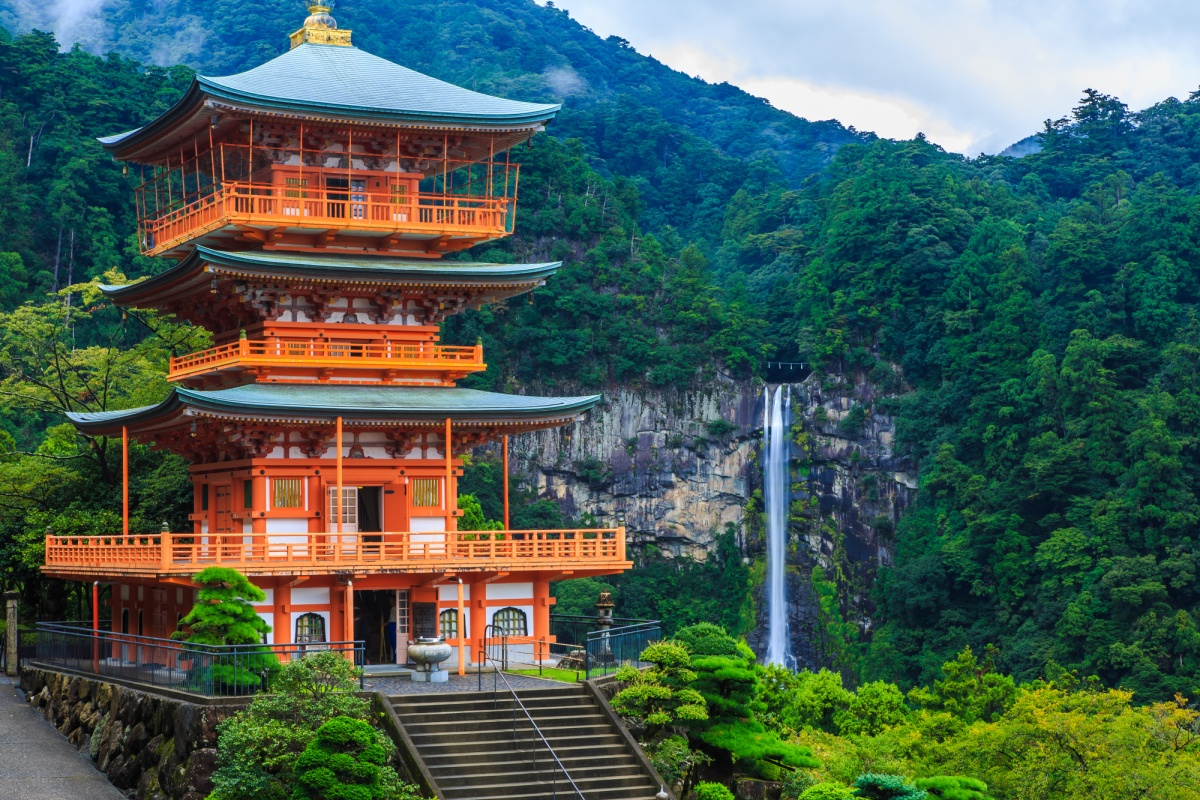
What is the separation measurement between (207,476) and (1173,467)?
149 feet

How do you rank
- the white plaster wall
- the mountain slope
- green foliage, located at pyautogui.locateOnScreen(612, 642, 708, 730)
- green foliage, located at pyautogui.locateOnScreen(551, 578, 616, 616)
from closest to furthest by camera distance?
green foliage, located at pyautogui.locateOnScreen(612, 642, 708, 730), the white plaster wall, green foliage, located at pyautogui.locateOnScreen(551, 578, 616, 616), the mountain slope

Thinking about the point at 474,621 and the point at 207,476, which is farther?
the point at 207,476

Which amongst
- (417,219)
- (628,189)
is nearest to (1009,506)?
(628,189)

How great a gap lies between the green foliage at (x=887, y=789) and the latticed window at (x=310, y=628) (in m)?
11.6

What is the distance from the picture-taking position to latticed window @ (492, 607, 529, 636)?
32.4 metres

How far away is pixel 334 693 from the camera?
2470 cm

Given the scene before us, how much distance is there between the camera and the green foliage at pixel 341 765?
A: 892 inches

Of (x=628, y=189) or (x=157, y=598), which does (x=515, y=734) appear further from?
(x=628, y=189)

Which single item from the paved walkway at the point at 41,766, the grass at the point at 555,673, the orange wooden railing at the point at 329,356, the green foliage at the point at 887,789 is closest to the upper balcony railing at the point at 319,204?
the orange wooden railing at the point at 329,356

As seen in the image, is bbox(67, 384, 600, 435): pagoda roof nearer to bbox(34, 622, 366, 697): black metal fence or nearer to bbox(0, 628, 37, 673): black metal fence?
bbox(34, 622, 366, 697): black metal fence

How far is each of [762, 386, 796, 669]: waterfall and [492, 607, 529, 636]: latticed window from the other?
46.8 metres

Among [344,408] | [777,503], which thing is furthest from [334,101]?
[777,503]

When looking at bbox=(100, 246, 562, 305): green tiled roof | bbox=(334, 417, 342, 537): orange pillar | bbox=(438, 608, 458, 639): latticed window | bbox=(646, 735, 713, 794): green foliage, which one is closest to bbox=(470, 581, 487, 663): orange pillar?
bbox=(438, 608, 458, 639): latticed window

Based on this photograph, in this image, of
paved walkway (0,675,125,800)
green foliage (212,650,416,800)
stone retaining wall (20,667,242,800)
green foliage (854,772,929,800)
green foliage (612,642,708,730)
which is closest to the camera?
green foliage (212,650,416,800)
